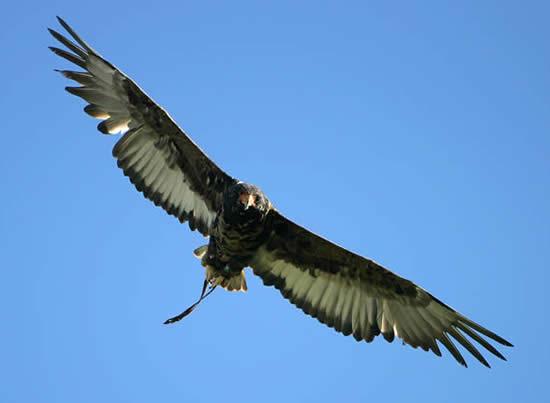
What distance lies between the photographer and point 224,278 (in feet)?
36.3

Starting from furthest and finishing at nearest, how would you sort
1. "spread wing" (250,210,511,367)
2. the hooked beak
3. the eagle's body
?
"spread wing" (250,210,511,367)
the eagle's body
the hooked beak

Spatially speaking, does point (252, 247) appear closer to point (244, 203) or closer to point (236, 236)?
point (236, 236)

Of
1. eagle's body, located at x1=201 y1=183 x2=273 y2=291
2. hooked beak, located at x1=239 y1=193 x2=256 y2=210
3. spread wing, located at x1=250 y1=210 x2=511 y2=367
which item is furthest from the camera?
spread wing, located at x1=250 y1=210 x2=511 y2=367

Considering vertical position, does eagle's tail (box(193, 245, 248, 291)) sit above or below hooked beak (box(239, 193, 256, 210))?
below

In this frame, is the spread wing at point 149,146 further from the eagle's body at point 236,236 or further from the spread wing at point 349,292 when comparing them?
the spread wing at point 349,292

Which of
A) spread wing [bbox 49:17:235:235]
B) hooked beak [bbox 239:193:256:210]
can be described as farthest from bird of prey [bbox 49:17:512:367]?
A: hooked beak [bbox 239:193:256:210]

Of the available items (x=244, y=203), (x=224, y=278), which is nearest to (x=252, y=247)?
(x=224, y=278)

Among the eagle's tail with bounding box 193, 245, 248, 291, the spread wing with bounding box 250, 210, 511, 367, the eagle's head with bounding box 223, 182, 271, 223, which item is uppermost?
the spread wing with bounding box 250, 210, 511, 367

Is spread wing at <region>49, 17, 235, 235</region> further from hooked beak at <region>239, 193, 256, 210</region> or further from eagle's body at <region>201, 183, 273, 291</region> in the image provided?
hooked beak at <region>239, 193, 256, 210</region>

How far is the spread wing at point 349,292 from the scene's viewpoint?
35.7 ft

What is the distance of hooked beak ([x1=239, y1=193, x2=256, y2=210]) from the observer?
9.92 metres

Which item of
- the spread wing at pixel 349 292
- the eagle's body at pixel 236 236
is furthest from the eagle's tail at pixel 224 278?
the spread wing at pixel 349 292

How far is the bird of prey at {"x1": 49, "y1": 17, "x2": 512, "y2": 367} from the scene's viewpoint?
34.8 feet

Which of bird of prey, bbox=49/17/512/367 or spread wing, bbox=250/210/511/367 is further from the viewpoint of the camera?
spread wing, bbox=250/210/511/367
